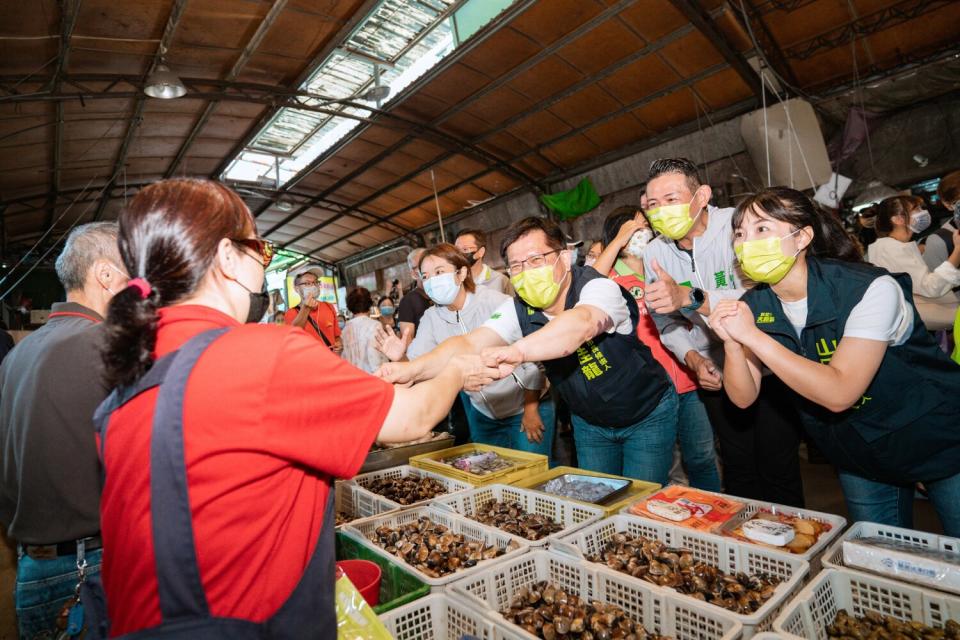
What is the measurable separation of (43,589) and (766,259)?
10.1ft

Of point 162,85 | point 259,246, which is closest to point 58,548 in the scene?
point 259,246

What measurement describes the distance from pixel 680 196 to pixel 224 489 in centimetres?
255

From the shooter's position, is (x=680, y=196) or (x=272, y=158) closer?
(x=680, y=196)

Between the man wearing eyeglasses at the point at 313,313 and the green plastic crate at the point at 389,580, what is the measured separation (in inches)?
140

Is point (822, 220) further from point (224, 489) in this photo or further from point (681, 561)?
point (224, 489)

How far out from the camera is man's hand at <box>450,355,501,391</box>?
1665 millimetres

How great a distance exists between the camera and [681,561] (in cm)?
170

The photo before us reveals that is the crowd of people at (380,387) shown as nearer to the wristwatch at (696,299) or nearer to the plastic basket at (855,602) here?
the wristwatch at (696,299)

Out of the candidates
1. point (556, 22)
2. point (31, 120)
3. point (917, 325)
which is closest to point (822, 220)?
point (917, 325)

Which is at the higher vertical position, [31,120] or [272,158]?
[272,158]

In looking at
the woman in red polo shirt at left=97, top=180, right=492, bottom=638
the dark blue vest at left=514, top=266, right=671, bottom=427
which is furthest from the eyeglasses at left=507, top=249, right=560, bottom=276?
the woman in red polo shirt at left=97, top=180, right=492, bottom=638

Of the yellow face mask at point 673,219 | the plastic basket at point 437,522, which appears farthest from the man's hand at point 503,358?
the yellow face mask at point 673,219

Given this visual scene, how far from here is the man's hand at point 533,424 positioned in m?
3.25

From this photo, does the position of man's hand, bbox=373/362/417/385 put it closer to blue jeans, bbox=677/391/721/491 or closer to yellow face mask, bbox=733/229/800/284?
yellow face mask, bbox=733/229/800/284
